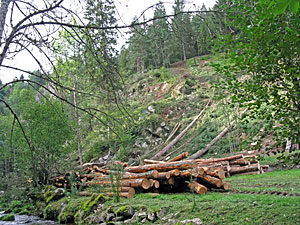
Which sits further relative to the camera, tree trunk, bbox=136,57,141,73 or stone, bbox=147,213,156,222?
tree trunk, bbox=136,57,141,73

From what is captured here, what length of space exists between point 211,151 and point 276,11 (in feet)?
59.3

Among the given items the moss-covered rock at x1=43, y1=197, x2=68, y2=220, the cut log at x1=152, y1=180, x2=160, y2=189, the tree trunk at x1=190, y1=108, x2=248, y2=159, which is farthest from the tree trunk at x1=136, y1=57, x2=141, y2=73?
the cut log at x1=152, y1=180, x2=160, y2=189

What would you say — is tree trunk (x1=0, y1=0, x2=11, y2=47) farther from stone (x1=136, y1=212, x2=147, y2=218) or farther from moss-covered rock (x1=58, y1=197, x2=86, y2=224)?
moss-covered rock (x1=58, y1=197, x2=86, y2=224)

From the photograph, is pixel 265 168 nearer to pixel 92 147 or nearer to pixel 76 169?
pixel 76 169

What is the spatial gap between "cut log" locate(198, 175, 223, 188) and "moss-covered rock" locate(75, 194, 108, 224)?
3.18m

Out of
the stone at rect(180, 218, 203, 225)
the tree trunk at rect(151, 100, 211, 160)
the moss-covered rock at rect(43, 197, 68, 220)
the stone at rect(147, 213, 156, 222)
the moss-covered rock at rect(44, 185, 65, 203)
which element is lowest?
the moss-covered rock at rect(43, 197, 68, 220)

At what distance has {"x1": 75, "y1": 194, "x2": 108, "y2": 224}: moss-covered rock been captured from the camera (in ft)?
23.6

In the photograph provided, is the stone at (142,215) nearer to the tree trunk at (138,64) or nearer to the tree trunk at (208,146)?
the tree trunk at (208,146)

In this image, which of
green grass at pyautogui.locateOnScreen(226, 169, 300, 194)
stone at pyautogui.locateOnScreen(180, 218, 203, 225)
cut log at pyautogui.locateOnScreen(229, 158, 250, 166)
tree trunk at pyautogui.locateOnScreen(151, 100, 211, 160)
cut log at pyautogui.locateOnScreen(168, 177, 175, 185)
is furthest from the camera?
tree trunk at pyautogui.locateOnScreen(151, 100, 211, 160)

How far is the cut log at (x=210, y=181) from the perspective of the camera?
790 cm

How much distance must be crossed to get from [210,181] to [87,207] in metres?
3.88

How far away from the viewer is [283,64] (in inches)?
142

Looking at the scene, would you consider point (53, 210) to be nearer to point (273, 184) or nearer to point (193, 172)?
point (193, 172)

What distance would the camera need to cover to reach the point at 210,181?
798 cm
